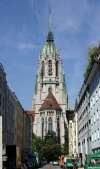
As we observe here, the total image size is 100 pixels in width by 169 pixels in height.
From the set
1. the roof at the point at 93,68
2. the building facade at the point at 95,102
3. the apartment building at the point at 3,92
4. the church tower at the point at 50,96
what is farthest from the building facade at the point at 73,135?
the church tower at the point at 50,96

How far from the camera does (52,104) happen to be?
15312 cm

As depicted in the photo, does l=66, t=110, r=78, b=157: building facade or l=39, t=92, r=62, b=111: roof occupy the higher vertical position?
l=39, t=92, r=62, b=111: roof

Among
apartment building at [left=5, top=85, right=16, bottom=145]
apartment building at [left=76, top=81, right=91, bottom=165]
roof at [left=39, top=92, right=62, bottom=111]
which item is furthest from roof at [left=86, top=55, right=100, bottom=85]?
roof at [left=39, top=92, right=62, bottom=111]

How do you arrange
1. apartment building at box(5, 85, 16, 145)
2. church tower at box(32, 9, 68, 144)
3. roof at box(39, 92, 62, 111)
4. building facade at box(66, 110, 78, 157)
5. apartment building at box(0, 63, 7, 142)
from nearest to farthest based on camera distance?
apartment building at box(0, 63, 7, 142), apartment building at box(5, 85, 16, 145), building facade at box(66, 110, 78, 157), church tower at box(32, 9, 68, 144), roof at box(39, 92, 62, 111)

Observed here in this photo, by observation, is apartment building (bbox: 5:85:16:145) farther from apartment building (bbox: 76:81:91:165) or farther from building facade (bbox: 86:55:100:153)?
building facade (bbox: 86:55:100:153)

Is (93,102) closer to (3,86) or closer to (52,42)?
(3,86)

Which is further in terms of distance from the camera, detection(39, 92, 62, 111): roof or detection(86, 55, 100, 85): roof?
detection(39, 92, 62, 111): roof

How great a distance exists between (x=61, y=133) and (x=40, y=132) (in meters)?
9.09

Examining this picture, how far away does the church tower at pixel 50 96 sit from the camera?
488 feet

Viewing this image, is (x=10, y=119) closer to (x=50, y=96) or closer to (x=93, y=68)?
(x=93, y=68)

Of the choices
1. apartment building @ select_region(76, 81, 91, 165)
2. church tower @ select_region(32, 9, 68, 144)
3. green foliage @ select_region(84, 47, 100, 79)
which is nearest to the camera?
green foliage @ select_region(84, 47, 100, 79)

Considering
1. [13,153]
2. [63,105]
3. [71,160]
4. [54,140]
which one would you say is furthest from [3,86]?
[63,105]

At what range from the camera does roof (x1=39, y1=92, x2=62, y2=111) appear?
15150cm

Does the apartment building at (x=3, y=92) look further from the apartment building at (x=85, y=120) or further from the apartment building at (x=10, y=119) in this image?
the apartment building at (x=85, y=120)
